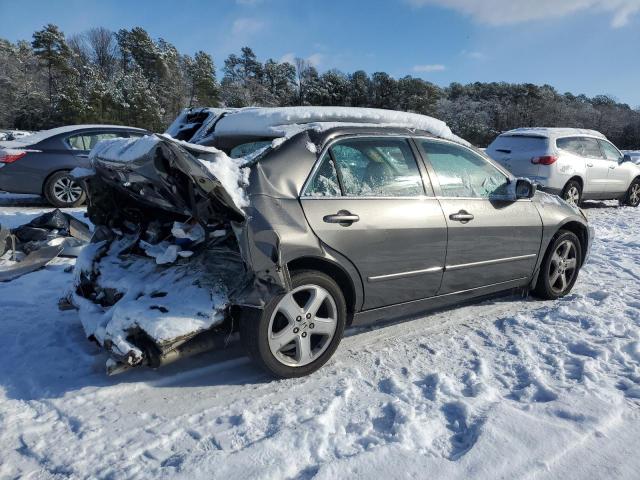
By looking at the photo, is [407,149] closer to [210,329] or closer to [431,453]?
[210,329]

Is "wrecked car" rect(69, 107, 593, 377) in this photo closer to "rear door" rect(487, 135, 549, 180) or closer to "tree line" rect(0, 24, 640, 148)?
"rear door" rect(487, 135, 549, 180)

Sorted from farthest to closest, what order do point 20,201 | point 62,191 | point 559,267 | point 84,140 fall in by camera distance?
1. point 20,201
2. point 84,140
3. point 62,191
4. point 559,267

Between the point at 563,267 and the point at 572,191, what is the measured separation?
627 centimetres

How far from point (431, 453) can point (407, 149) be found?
2134mm

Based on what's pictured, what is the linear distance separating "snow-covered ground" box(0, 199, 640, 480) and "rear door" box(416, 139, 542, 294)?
465mm

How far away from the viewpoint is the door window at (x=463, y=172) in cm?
368

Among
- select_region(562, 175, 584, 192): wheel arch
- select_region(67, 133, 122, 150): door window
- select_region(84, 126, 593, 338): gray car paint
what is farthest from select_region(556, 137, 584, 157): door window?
select_region(67, 133, 122, 150): door window

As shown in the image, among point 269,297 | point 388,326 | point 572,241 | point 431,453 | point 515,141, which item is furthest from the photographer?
point 515,141

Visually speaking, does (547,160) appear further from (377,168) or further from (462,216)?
(377,168)

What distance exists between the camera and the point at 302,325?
2.95m

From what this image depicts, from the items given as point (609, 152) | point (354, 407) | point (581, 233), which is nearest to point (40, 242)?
point (354, 407)

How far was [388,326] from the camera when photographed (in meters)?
3.84

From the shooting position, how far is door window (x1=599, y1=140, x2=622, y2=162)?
35.1 ft

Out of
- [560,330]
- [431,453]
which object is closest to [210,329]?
[431,453]
